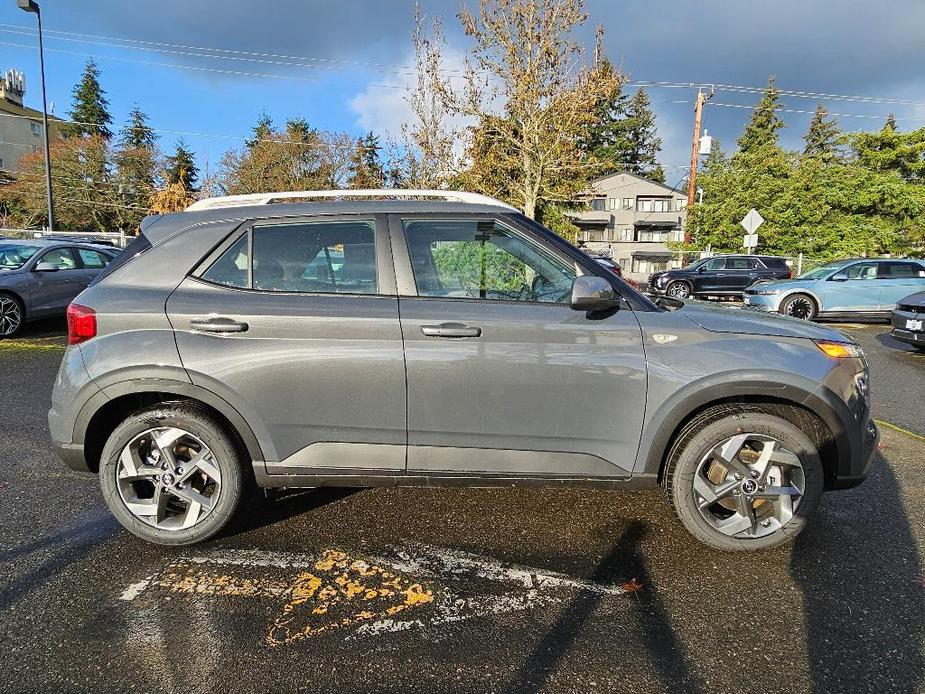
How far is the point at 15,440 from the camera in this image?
455 cm

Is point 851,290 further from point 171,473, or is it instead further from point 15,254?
point 15,254

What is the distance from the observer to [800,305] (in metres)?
13.5

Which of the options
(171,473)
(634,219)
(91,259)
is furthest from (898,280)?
(634,219)

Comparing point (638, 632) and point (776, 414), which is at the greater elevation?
point (776, 414)

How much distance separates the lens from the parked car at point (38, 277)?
9141 mm

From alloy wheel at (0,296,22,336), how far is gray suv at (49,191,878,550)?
8188 mm

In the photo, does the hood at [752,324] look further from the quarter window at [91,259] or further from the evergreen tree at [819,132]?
the evergreen tree at [819,132]

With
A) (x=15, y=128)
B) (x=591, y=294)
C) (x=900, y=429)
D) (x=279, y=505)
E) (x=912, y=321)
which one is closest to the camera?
(x=591, y=294)

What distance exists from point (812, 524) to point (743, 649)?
4.59 feet

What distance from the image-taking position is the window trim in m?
2.89

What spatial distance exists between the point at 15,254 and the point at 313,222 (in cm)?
979

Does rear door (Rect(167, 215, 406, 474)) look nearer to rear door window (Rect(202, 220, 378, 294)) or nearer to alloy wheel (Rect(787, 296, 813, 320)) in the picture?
rear door window (Rect(202, 220, 378, 294))

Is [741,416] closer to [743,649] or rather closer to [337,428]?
[743,649]

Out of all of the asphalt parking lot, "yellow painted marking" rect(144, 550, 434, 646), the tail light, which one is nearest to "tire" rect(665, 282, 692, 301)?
the asphalt parking lot
